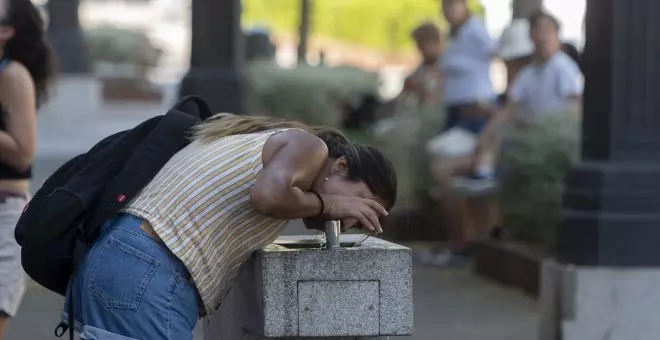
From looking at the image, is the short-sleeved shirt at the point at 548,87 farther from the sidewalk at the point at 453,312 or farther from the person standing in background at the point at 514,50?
the sidewalk at the point at 453,312

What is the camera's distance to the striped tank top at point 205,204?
12.9 ft

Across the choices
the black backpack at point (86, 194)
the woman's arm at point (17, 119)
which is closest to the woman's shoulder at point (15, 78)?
the woman's arm at point (17, 119)

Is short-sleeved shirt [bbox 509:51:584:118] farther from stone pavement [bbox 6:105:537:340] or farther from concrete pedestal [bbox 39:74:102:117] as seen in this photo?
concrete pedestal [bbox 39:74:102:117]

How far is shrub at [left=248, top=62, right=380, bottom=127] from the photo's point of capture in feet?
49.0

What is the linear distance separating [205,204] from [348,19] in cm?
3207

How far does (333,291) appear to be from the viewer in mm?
4246

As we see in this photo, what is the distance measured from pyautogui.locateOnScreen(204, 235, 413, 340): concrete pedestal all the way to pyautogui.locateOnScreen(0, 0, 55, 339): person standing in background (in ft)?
5.16

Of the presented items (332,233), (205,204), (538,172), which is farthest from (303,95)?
(205,204)

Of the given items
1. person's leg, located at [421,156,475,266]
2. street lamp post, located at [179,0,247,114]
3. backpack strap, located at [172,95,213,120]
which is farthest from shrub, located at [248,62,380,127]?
backpack strap, located at [172,95,213,120]

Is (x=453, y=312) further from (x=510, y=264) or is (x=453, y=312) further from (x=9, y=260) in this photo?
(x=9, y=260)

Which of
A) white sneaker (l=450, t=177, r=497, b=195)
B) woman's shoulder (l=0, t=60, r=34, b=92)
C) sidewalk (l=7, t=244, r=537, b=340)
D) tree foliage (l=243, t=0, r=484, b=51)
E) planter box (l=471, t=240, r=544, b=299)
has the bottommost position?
sidewalk (l=7, t=244, r=537, b=340)

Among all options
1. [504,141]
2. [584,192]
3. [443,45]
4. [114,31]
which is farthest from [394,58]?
[584,192]

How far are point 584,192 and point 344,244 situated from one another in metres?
2.68

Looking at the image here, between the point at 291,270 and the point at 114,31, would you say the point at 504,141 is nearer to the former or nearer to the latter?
the point at 291,270
